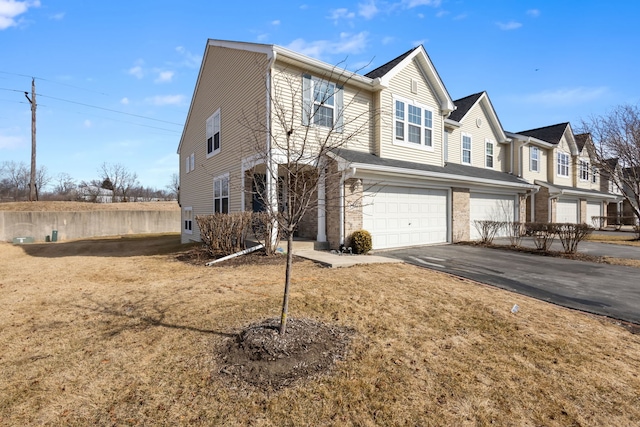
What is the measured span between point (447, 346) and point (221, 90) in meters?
13.7

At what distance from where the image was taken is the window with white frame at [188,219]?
18.2 meters

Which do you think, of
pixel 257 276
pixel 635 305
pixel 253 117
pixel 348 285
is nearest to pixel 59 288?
A: pixel 257 276

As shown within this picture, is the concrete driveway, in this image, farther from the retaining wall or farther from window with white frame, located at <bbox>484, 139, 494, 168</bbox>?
the retaining wall

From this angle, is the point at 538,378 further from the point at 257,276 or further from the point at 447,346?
the point at 257,276

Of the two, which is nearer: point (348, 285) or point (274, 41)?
point (348, 285)

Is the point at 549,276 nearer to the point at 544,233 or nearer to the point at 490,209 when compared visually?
the point at 544,233

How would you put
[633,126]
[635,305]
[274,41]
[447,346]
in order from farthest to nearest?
[633,126] < [274,41] < [635,305] < [447,346]

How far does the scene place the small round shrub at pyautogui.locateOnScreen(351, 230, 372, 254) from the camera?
32.0 feet

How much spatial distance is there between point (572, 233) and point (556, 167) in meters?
15.6

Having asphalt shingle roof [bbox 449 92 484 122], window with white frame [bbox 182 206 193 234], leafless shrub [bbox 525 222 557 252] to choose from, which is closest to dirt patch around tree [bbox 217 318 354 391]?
leafless shrub [bbox 525 222 557 252]

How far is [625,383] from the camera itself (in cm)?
303

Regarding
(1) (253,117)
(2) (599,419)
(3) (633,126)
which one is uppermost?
(3) (633,126)

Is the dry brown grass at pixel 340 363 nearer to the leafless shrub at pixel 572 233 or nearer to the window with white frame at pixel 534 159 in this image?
the leafless shrub at pixel 572 233

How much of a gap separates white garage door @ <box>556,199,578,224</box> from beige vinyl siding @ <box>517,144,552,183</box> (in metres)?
2.10
